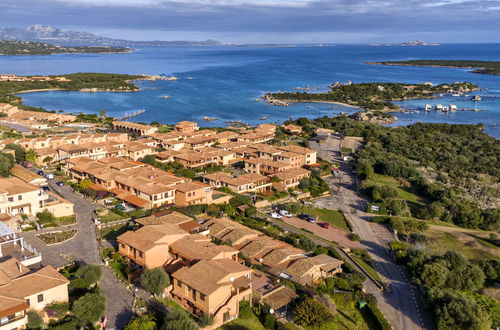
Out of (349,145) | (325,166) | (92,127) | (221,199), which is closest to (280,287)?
(221,199)

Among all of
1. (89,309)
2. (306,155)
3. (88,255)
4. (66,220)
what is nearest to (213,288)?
(89,309)


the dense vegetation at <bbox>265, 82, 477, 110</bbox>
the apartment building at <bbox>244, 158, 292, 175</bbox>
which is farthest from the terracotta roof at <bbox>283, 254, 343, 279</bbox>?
the dense vegetation at <bbox>265, 82, 477, 110</bbox>

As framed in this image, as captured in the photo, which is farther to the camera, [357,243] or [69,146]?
[69,146]

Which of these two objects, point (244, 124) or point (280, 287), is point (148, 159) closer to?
point (280, 287)

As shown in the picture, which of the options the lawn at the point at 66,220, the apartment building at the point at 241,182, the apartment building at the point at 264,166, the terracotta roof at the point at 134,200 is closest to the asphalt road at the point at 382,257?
the apartment building at the point at 241,182

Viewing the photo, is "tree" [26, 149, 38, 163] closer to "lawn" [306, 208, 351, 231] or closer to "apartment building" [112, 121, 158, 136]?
"apartment building" [112, 121, 158, 136]
